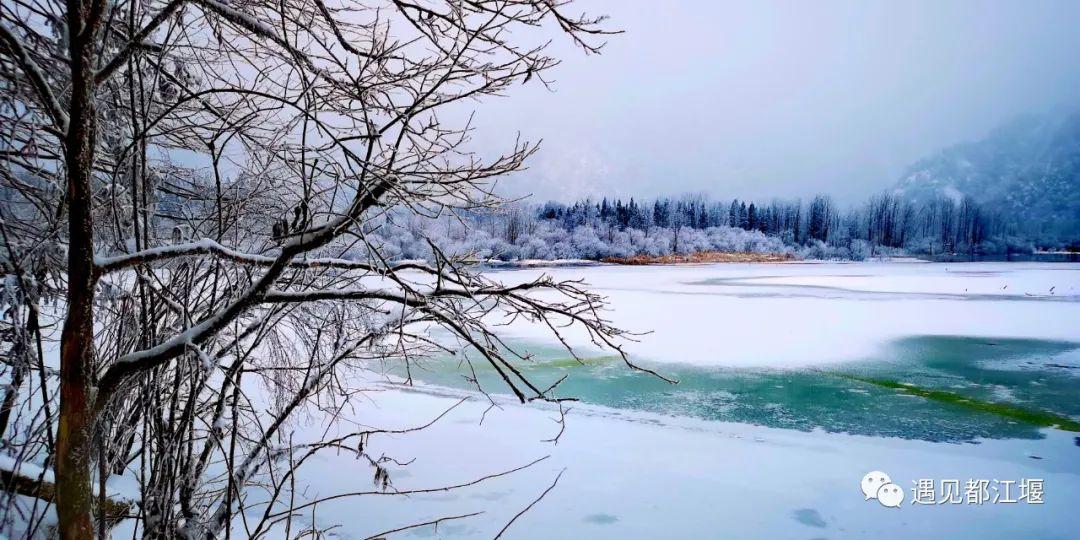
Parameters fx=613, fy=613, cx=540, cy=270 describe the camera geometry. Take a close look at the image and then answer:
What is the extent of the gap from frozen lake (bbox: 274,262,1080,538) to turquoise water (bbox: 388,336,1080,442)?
5cm

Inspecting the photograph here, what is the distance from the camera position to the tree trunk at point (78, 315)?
1.88 m

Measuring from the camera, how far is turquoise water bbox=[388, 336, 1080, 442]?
8430 mm

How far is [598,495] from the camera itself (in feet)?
20.1

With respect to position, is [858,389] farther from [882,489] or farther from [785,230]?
[785,230]

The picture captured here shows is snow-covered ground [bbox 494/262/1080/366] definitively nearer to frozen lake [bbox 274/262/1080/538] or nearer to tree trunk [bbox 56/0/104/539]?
frozen lake [bbox 274/262/1080/538]

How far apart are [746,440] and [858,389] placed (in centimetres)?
371

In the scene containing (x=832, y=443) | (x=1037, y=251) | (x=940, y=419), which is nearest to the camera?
(x=832, y=443)

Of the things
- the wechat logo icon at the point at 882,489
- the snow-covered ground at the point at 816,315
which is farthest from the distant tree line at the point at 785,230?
the wechat logo icon at the point at 882,489

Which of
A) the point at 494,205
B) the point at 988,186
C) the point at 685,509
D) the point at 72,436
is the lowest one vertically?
the point at 685,509

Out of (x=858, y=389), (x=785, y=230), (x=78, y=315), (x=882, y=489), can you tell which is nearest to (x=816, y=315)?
(x=858, y=389)

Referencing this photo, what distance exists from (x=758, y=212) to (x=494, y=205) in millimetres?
71308

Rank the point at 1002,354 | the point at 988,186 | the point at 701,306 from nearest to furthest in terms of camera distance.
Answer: the point at 1002,354, the point at 701,306, the point at 988,186

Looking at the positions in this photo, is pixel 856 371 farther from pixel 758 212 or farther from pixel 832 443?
pixel 758 212

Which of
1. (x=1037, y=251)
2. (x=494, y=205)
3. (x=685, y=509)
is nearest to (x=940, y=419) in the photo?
(x=685, y=509)
